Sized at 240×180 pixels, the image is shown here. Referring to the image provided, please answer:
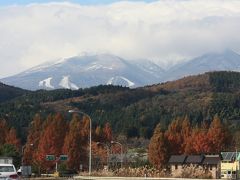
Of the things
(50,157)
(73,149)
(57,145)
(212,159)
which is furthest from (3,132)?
(212,159)

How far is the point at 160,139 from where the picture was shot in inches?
4166

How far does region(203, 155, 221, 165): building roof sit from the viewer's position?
3914 inches

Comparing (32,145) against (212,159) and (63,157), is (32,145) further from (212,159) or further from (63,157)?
(212,159)

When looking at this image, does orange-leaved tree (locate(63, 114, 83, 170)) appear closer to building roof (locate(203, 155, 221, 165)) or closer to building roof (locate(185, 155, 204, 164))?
building roof (locate(185, 155, 204, 164))

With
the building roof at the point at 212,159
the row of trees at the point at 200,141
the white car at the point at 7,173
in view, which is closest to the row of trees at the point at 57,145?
the row of trees at the point at 200,141

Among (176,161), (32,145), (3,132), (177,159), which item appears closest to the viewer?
(176,161)

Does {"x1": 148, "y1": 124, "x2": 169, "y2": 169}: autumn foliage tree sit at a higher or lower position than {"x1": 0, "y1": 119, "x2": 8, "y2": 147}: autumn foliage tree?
lower

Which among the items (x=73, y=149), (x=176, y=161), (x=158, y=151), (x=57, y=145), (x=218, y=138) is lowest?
(x=176, y=161)

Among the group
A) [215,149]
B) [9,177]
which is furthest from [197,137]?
[9,177]

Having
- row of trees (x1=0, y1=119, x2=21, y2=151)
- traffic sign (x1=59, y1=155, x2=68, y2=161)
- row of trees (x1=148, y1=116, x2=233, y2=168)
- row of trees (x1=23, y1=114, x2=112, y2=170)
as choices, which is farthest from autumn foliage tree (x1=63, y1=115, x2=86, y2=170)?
row of trees (x1=0, y1=119, x2=21, y2=151)

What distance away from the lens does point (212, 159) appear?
10162 cm

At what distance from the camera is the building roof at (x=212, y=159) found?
326 ft

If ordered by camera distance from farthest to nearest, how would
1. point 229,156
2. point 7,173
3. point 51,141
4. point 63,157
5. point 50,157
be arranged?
point 51,141
point 50,157
point 63,157
point 229,156
point 7,173

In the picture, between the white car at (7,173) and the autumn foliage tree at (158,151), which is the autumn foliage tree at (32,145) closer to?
the autumn foliage tree at (158,151)
